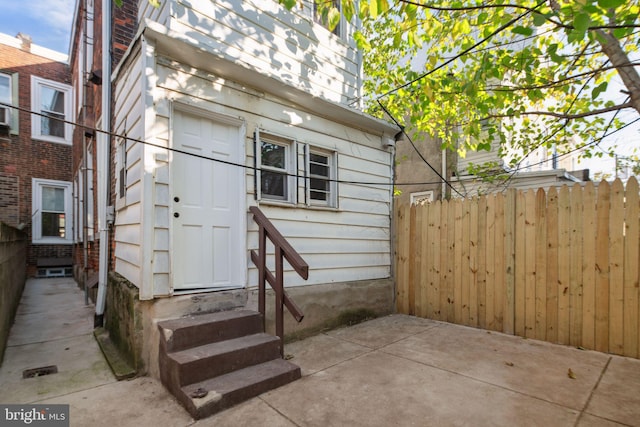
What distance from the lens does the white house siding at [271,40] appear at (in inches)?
143

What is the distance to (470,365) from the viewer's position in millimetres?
3336

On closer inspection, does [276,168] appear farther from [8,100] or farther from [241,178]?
[8,100]

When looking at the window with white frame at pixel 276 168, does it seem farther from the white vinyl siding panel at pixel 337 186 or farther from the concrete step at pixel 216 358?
the concrete step at pixel 216 358

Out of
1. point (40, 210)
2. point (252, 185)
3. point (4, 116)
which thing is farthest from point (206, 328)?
point (4, 116)

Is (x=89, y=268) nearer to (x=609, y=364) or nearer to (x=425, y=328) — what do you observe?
(x=425, y=328)

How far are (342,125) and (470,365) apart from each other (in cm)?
370

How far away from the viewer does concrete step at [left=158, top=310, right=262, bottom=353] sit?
2877mm

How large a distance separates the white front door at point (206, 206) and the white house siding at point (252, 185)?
5.4 inches

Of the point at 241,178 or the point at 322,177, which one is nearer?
the point at 241,178

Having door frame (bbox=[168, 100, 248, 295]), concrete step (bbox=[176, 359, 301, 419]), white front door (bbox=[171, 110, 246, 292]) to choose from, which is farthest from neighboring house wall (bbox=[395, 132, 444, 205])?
concrete step (bbox=[176, 359, 301, 419])

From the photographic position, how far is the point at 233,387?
2.61 meters

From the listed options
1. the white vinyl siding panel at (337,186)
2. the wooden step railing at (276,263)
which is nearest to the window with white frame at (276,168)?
the white vinyl siding panel at (337,186)

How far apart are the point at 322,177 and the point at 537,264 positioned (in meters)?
3.11

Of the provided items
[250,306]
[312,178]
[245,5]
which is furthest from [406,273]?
[245,5]
